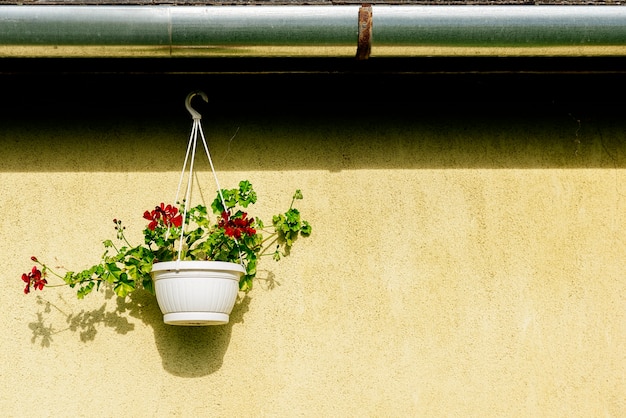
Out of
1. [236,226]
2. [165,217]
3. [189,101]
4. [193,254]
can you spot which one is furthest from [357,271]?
[189,101]

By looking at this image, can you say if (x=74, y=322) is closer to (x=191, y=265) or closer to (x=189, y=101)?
(x=191, y=265)

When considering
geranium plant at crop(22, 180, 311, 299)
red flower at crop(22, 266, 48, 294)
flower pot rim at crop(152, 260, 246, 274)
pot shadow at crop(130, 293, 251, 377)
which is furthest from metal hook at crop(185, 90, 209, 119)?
red flower at crop(22, 266, 48, 294)

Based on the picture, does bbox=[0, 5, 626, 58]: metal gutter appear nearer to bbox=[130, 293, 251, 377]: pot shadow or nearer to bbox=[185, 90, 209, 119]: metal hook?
bbox=[185, 90, 209, 119]: metal hook

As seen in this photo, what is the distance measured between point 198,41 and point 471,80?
1.27 m

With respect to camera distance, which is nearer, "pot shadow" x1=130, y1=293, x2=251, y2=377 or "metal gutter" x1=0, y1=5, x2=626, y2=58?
"metal gutter" x1=0, y1=5, x2=626, y2=58

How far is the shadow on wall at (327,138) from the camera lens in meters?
3.23

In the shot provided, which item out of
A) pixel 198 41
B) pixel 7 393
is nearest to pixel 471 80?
pixel 198 41

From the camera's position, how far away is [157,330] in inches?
121

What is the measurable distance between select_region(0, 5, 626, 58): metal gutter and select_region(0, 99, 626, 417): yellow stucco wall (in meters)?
0.59

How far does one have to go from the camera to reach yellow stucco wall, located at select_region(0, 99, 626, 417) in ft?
10.00

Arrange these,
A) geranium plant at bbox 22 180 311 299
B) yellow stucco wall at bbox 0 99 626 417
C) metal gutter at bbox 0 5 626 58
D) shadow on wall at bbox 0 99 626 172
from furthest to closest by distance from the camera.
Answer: shadow on wall at bbox 0 99 626 172, yellow stucco wall at bbox 0 99 626 417, geranium plant at bbox 22 180 311 299, metal gutter at bbox 0 5 626 58

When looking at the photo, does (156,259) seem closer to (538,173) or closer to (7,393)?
(7,393)

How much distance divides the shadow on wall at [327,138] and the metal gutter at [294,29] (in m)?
0.56

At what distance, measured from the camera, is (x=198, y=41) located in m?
2.72
